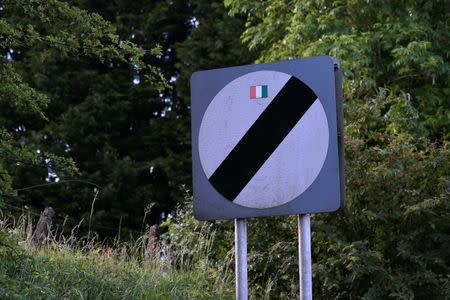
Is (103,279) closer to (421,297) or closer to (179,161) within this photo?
(421,297)

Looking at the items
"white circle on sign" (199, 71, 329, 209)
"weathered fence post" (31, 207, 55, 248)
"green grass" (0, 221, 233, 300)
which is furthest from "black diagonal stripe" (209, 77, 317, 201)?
"weathered fence post" (31, 207, 55, 248)

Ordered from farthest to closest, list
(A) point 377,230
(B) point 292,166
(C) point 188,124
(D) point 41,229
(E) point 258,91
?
(C) point 188,124, (D) point 41,229, (A) point 377,230, (E) point 258,91, (B) point 292,166

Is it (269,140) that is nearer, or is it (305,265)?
(305,265)

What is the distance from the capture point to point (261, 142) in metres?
3.70

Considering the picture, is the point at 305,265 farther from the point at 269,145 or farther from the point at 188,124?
the point at 188,124

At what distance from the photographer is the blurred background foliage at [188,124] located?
18.6ft

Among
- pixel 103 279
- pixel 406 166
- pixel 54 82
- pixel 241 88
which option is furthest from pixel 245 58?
pixel 241 88

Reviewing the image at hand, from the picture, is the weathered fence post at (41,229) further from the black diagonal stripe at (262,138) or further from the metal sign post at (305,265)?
the metal sign post at (305,265)

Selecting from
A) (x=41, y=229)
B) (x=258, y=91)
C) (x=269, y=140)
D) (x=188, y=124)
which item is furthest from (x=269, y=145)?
(x=188, y=124)

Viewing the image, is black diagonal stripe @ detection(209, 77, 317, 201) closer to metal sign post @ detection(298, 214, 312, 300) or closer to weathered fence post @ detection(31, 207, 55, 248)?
metal sign post @ detection(298, 214, 312, 300)

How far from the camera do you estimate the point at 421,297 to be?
693cm

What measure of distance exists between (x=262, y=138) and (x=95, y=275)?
258 cm

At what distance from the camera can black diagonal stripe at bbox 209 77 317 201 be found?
145 inches

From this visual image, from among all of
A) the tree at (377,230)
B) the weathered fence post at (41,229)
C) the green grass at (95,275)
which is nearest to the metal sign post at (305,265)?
the green grass at (95,275)
